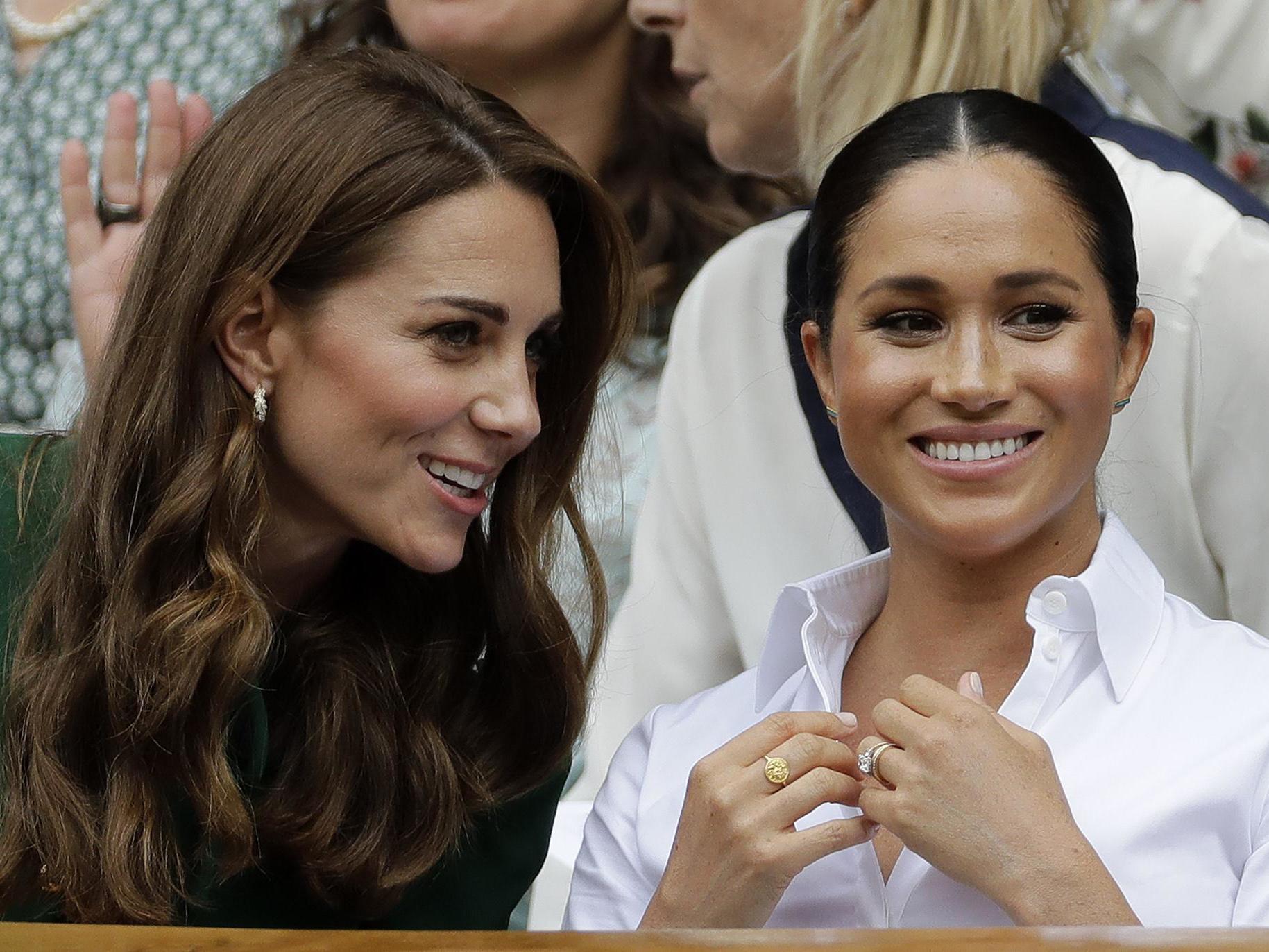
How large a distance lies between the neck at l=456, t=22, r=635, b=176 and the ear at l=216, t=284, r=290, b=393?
0.61 metres

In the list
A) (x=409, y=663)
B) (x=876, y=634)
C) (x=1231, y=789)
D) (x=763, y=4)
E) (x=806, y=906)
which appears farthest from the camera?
(x=763, y=4)

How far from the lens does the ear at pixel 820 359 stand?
1316mm

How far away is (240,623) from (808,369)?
62 cm

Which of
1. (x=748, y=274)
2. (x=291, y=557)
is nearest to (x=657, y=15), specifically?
(x=748, y=274)

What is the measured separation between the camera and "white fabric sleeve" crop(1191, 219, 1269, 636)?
4.85 ft

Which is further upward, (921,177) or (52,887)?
(921,177)

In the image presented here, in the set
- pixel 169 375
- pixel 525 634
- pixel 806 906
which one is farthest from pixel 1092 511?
pixel 169 375

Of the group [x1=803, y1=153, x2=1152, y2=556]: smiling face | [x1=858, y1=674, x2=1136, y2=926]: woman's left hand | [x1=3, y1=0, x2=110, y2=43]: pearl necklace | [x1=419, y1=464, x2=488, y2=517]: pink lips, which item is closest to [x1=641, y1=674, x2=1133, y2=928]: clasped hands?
[x1=858, y1=674, x2=1136, y2=926]: woman's left hand

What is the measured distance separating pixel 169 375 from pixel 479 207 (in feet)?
0.87

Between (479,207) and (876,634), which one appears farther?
(479,207)

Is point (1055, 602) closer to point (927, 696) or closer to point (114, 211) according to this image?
point (927, 696)

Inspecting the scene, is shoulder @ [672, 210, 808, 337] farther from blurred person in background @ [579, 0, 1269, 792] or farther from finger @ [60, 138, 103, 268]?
finger @ [60, 138, 103, 268]

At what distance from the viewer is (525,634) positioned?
5.13ft

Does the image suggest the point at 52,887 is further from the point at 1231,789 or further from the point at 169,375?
the point at 1231,789
